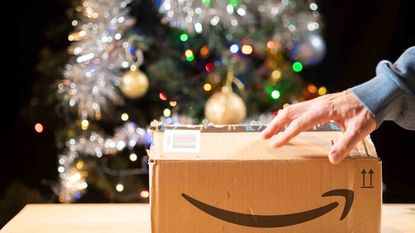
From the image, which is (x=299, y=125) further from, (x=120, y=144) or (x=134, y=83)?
(x=120, y=144)

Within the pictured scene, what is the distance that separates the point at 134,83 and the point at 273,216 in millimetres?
1304

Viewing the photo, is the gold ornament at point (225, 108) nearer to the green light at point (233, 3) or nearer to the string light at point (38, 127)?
the green light at point (233, 3)

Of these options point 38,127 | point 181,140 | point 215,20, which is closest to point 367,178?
point 181,140

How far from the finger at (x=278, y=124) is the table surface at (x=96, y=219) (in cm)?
37

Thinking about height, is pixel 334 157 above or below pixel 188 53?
below

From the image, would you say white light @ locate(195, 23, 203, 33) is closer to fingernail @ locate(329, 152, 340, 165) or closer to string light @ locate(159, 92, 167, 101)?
string light @ locate(159, 92, 167, 101)

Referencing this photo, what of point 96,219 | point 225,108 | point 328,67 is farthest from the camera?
point 328,67

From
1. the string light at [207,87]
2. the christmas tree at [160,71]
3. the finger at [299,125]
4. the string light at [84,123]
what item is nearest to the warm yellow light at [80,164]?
the christmas tree at [160,71]

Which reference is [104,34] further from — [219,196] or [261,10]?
[219,196]

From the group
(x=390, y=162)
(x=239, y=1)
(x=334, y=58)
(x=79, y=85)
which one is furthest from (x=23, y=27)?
(x=390, y=162)

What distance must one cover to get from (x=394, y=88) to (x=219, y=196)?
386 mm

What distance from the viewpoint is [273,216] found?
1.05 metres

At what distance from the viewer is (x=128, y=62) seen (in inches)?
90.7

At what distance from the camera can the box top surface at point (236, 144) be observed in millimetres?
1044
